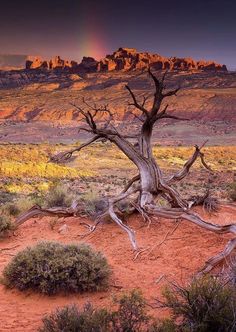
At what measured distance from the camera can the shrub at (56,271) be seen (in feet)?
20.3

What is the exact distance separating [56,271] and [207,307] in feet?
8.59

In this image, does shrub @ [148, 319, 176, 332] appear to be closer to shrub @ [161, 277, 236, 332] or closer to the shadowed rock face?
shrub @ [161, 277, 236, 332]

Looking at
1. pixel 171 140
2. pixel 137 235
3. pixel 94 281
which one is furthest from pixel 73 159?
pixel 94 281

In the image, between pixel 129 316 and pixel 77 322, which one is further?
pixel 129 316

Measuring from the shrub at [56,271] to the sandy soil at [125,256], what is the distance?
0.42 feet

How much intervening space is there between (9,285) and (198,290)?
3084mm

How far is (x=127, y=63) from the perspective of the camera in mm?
140375

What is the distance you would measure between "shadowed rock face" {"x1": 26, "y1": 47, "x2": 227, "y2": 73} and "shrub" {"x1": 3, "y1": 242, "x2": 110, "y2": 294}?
13167 cm

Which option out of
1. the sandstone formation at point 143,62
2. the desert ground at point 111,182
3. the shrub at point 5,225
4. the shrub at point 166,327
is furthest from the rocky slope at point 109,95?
the shrub at point 166,327

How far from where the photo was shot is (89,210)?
10.5m

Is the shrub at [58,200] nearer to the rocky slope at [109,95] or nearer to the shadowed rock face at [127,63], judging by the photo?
the rocky slope at [109,95]

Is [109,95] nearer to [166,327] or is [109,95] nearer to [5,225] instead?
[5,225]

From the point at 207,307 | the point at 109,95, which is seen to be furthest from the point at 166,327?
the point at 109,95

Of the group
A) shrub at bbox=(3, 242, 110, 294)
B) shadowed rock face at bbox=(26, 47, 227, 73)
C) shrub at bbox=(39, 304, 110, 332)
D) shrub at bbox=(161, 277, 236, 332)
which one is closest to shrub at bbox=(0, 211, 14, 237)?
shrub at bbox=(3, 242, 110, 294)
